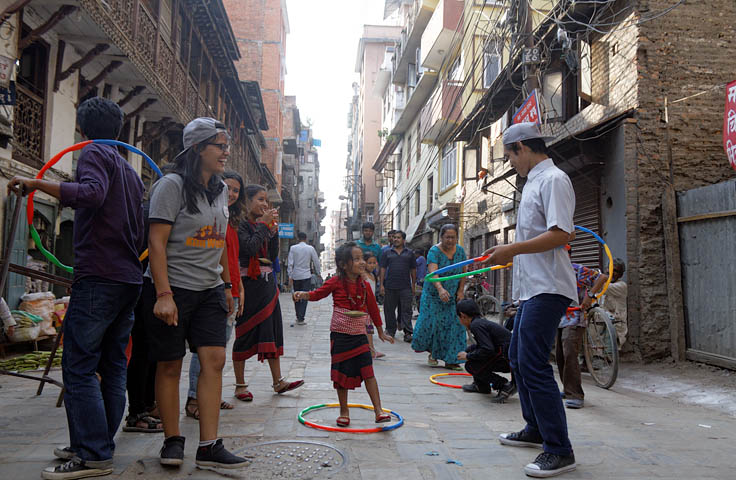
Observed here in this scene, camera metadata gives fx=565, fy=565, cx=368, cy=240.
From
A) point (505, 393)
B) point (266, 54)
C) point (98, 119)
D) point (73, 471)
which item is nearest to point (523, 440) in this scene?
point (505, 393)

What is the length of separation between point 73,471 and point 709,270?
759 cm

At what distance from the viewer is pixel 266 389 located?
5.57m

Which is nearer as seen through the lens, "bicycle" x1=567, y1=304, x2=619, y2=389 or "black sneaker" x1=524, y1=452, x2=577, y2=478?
"black sneaker" x1=524, y1=452, x2=577, y2=478

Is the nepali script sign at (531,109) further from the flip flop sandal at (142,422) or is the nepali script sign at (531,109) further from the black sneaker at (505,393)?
the flip flop sandal at (142,422)

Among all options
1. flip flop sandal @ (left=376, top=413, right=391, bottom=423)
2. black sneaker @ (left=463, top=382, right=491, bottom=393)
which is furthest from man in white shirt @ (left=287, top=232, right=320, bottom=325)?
flip flop sandal @ (left=376, top=413, right=391, bottom=423)

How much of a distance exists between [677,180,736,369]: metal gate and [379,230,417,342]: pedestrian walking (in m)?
4.24

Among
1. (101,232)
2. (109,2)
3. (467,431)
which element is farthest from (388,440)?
(109,2)

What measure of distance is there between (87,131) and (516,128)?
8.85ft

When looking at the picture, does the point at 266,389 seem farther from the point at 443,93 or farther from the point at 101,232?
the point at 443,93

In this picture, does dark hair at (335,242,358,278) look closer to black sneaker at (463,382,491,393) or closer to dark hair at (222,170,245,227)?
dark hair at (222,170,245,227)

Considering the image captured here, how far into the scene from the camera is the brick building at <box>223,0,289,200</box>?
1361 inches

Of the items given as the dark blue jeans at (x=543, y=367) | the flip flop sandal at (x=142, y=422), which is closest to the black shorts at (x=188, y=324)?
the flip flop sandal at (x=142, y=422)

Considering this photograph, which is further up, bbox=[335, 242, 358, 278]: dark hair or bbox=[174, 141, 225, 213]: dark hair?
bbox=[174, 141, 225, 213]: dark hair

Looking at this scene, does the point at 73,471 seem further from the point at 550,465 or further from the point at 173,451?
the point at 550,465
